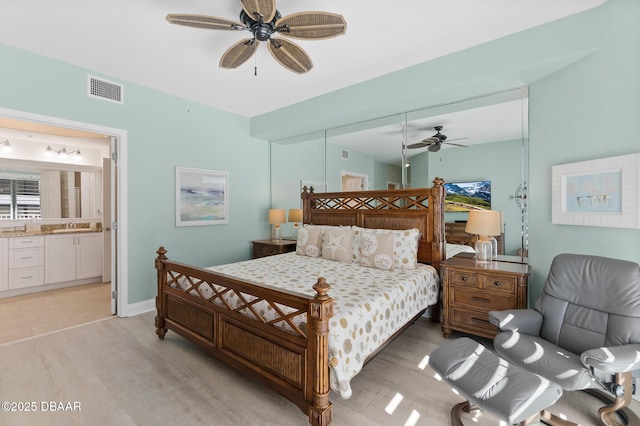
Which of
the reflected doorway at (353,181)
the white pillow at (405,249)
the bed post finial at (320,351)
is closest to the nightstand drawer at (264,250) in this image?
the reflected doorway at (353,181)

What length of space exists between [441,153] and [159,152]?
3672mm

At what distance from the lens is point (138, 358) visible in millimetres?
2613

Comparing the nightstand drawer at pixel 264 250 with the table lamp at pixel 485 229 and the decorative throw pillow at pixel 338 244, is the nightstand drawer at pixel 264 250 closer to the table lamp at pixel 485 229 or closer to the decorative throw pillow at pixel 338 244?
the decorative throw pillow at pixel 338 244

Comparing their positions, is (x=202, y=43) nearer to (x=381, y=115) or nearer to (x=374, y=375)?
(x=381, y=115)

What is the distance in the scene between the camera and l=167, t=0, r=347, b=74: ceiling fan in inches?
76.9

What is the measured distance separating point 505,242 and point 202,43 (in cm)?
372

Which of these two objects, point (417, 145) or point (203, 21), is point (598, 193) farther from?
point (203, 21)

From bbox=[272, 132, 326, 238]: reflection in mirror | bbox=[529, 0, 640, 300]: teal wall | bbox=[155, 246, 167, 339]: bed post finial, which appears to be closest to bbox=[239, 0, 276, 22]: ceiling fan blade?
bbox=[155, 246, 167, 339]: bed post finial

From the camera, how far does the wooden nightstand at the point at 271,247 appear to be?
466 centimetres

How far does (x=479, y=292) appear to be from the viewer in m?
2.84

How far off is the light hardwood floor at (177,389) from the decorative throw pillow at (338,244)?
3.67 ft

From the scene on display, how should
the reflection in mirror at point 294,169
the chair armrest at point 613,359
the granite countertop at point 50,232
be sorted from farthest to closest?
the reflection in mirror at point 294,169 → the granite countertop at point 50,232 → the chair armrest at point 613,359

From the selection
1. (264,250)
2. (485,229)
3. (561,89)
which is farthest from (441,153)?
(264,250)

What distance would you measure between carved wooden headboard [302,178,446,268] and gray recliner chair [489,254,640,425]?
4.06 ft
